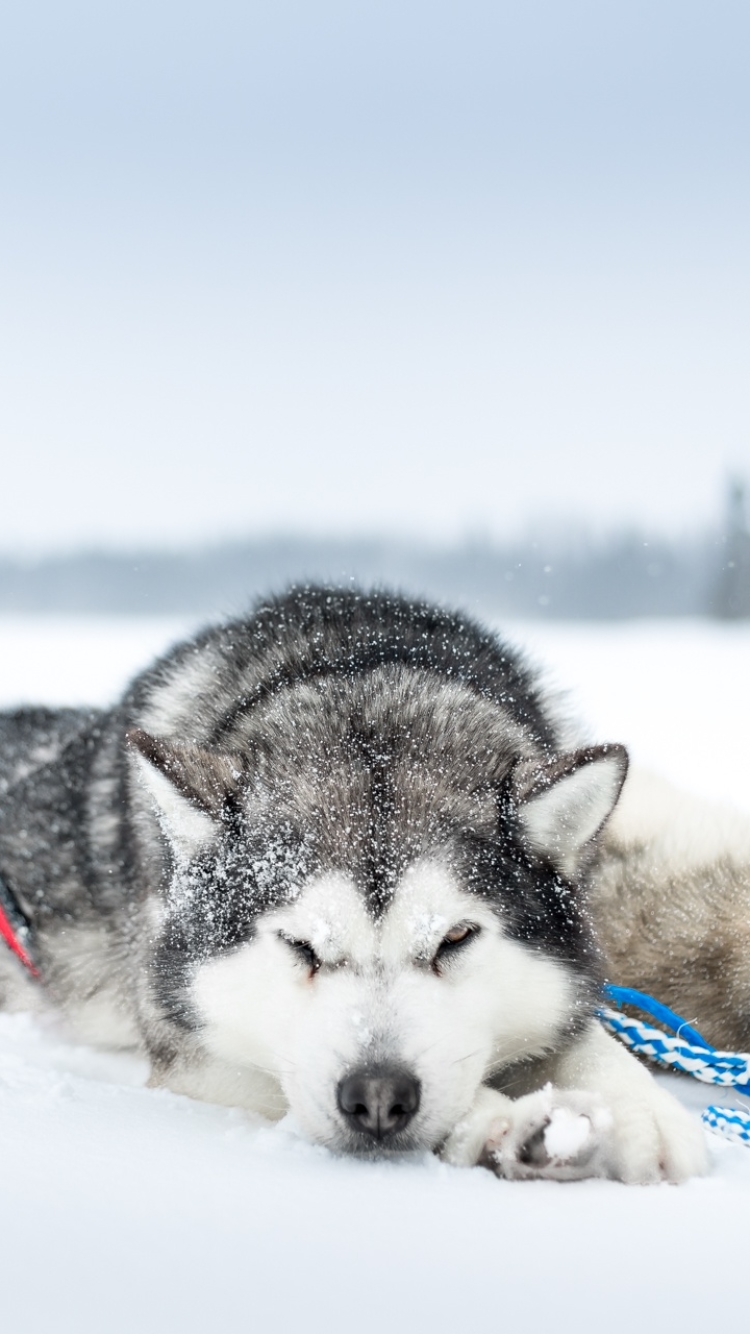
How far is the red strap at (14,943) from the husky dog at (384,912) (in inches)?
19.7

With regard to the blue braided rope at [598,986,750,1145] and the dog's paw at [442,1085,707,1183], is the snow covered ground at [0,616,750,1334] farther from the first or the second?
the blue braided rope at [598,986,750,1145]

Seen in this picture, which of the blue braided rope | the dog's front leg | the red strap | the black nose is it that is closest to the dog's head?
the black nose

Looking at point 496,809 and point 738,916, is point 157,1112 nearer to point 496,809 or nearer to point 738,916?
point 496,809

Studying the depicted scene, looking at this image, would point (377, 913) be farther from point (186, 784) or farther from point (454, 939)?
point (186, 784)

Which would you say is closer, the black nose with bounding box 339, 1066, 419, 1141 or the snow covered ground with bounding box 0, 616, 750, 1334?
the snow covered ground with bounding box 0, 616, 750, 1334

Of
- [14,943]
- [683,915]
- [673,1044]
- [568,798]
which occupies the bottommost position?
[14,943]

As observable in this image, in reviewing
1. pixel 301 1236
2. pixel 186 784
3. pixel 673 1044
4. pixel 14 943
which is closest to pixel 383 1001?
pixel 301 1236

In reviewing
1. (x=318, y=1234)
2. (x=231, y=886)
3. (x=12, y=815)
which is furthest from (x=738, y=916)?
(x=12, y=815)

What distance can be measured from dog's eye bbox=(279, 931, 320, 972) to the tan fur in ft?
2.75

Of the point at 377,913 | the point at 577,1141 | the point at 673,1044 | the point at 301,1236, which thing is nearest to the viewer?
the point at 301,1236

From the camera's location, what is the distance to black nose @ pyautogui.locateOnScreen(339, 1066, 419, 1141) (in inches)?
73.5

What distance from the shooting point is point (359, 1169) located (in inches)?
73.9

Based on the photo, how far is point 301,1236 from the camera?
155 centimetres

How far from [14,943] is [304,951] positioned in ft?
5.34
